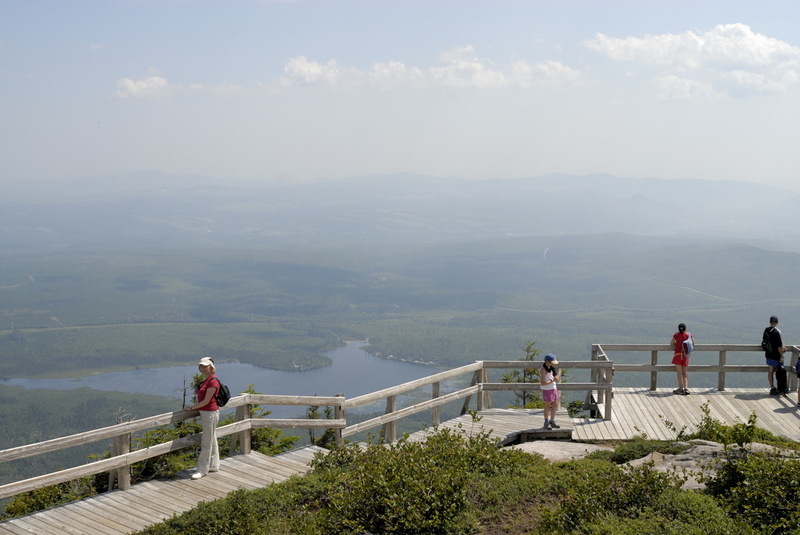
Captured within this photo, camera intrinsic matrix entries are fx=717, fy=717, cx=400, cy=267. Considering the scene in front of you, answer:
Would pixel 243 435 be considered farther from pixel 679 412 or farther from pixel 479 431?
pixel 679 412

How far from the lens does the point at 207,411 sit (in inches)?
374

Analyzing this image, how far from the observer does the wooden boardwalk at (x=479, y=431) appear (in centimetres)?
797

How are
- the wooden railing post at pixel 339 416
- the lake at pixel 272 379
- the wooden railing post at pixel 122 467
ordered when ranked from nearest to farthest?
the wooden railing post at pixel 122 467, the wooden railing post at pixel 339 416, the lake at pixel 272 379

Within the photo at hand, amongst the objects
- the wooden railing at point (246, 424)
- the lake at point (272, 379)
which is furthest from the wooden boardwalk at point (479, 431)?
the lake at point (272, 379)

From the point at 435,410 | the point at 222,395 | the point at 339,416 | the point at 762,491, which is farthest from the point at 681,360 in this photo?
the point at 222,395

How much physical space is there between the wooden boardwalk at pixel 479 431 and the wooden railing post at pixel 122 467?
13cm

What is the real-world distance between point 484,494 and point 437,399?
177 inches

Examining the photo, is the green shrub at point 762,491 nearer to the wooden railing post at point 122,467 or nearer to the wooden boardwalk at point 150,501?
the wooden boardwalk at point 150,501

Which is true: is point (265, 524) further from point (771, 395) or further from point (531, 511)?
point (771, 395)

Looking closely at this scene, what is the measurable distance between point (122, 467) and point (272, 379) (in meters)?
173

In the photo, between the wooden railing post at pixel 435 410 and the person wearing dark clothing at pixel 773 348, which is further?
the person wearing dark clothing at pixel 773 348

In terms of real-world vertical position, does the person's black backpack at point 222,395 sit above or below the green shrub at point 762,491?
above

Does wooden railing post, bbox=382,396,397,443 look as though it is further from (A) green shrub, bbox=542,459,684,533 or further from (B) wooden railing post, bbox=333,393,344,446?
(A) green shrub, bbox=542,459,684,533

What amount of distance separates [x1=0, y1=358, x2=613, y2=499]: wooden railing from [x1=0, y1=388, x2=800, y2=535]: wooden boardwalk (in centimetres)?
37
